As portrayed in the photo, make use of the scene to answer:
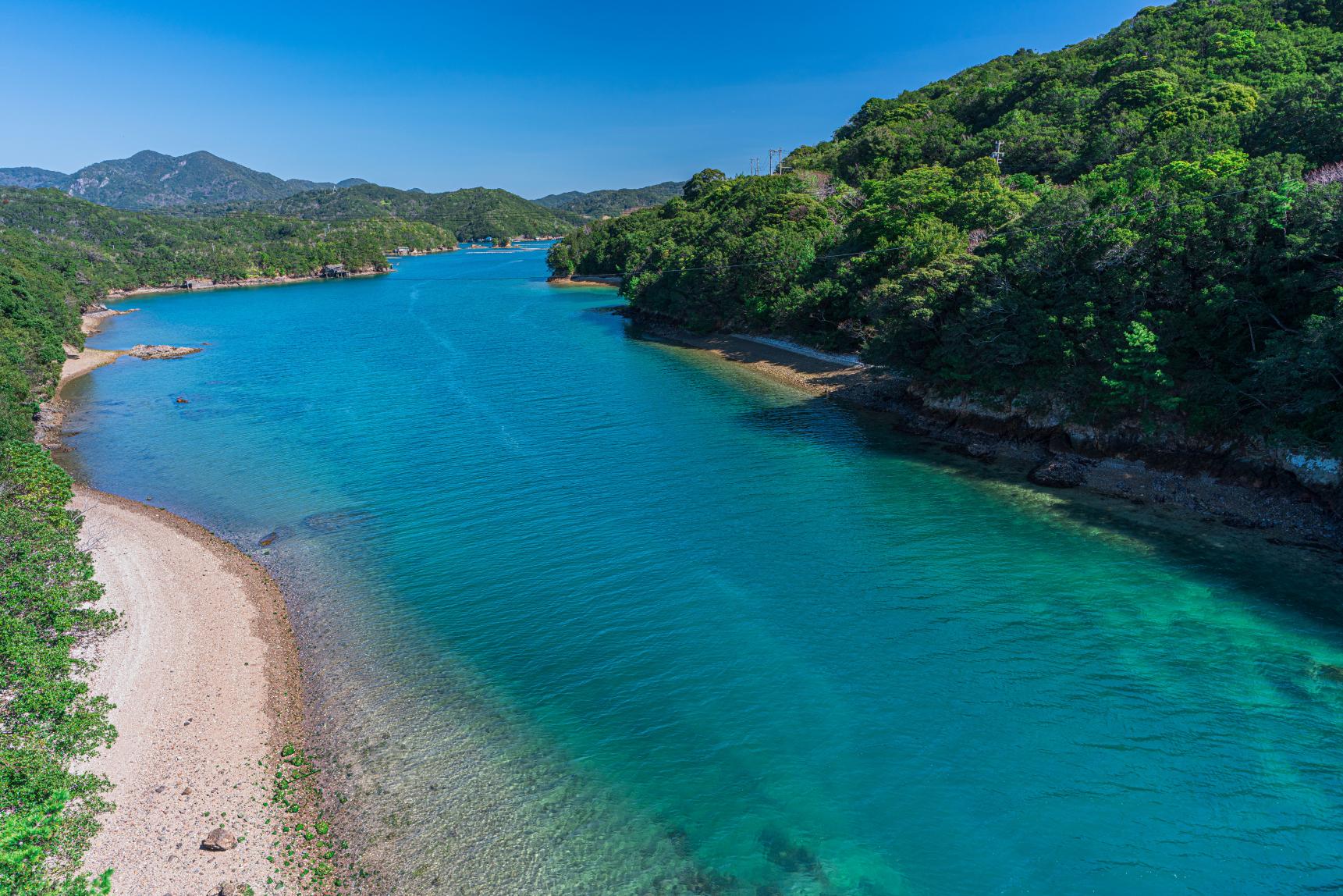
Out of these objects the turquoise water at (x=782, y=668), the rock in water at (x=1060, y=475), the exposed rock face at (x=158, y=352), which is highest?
the exposed rock face at (x=158, y=352)

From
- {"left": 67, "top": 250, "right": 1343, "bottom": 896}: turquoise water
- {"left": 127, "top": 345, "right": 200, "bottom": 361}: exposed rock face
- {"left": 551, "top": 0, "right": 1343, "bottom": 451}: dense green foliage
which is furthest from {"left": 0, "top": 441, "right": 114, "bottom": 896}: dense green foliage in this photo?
{"left": 127, "top": 345, "right": 200, "bottom": 361}: exposed rock face

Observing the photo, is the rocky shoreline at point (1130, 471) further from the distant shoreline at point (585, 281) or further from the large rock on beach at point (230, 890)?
the distant shoreline at point (585, 281)

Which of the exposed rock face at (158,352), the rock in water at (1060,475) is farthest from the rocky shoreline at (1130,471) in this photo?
the exposed rock face at (158,352)

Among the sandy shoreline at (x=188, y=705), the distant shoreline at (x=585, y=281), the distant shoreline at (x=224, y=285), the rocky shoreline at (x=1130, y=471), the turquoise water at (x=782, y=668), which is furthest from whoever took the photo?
the distant shoreline at (x=224, y=285)

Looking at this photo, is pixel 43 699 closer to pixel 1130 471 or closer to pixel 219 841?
pixel 219 841

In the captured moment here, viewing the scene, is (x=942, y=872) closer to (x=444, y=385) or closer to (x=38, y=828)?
(x=38, y=828)

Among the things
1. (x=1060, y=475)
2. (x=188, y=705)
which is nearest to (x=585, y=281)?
(x=1060, y=475)

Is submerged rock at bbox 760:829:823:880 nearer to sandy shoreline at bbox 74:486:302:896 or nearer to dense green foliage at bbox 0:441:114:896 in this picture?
sandy shoreline at bbox 74:486:302:896
